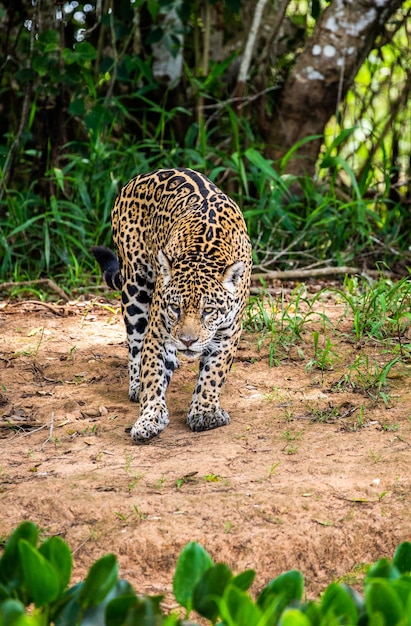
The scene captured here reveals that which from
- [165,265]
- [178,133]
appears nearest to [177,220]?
[165,265]

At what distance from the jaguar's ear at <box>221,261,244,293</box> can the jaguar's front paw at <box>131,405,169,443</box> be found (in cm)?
84

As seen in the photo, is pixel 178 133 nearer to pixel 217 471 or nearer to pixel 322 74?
pixel 322 74

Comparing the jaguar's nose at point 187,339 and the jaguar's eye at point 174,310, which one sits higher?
the jaguar's eye at point 174,310

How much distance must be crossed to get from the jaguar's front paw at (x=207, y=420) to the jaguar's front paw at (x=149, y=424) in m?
0.17

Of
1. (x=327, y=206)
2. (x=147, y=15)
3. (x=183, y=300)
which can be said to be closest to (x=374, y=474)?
(x=183, y=300)

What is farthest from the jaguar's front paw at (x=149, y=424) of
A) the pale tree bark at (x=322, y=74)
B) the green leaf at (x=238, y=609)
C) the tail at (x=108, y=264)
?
the pale tree bark at (x=322, y=74)

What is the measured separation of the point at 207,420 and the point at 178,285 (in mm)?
838

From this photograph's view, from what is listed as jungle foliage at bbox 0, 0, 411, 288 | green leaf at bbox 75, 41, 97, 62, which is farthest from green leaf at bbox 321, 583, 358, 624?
green leaf at bbox 75, 41, 97, 62

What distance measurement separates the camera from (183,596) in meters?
2.81

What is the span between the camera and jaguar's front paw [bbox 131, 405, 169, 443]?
563cm

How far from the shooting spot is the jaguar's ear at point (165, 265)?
5.67 m

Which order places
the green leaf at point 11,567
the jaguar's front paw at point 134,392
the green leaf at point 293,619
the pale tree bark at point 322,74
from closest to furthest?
the green leaf at point 293,619 < the green leaf at point 11,567 < the jaguar's front paw at point 134,392 < the pale tree bark at point 322,74

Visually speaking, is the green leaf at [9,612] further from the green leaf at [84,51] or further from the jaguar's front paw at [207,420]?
the green leaf at [84,51]

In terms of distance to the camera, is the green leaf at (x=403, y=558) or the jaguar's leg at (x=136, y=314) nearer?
the green leaf at (x=403, y=558)
